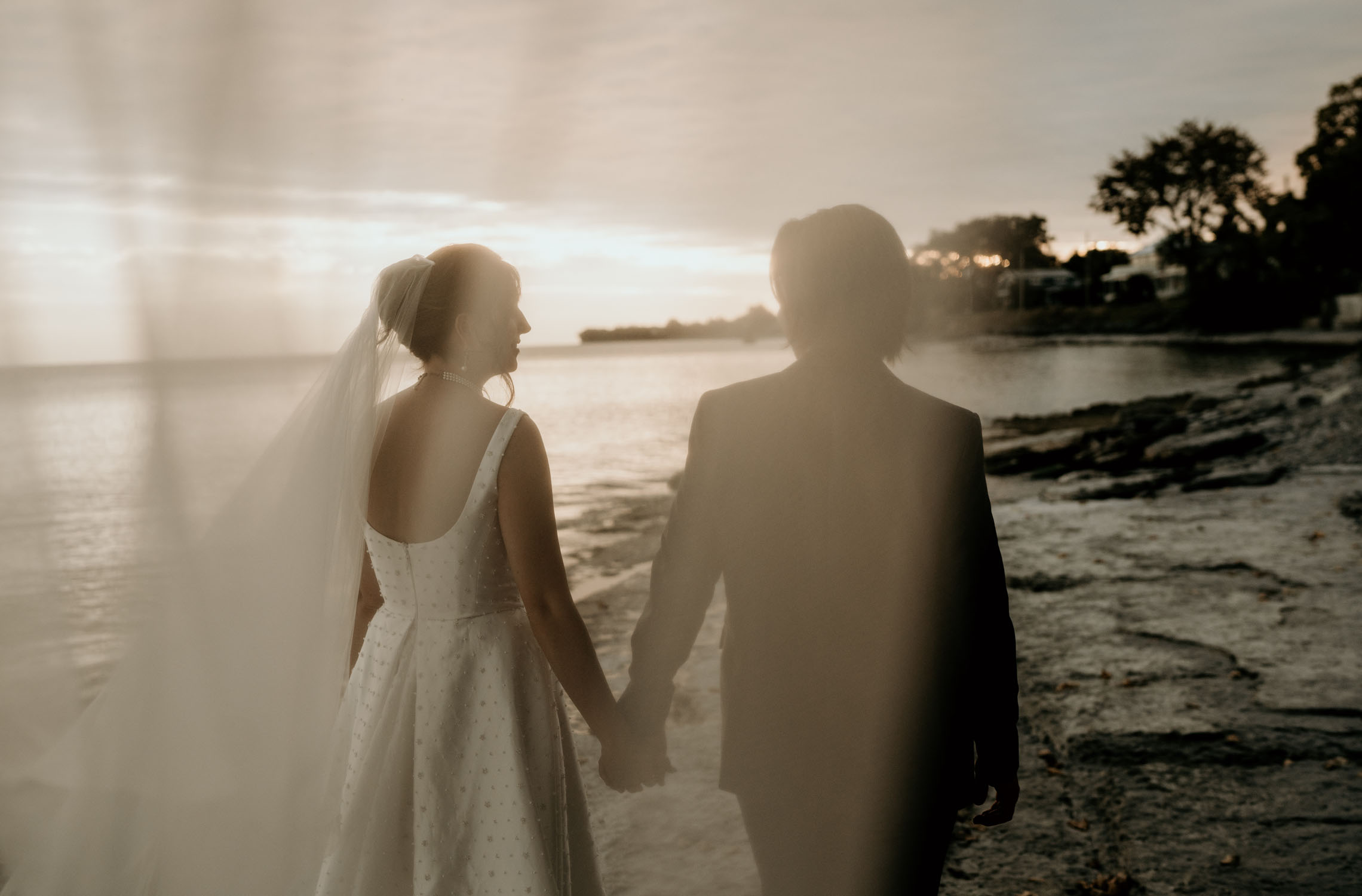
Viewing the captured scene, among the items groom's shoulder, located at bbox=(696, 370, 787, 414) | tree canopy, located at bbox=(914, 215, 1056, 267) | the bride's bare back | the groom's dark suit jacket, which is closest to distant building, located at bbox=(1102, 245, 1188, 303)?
tree canopy, located at bbox=(914, 215, 1056, 267)

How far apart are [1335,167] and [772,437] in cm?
4804

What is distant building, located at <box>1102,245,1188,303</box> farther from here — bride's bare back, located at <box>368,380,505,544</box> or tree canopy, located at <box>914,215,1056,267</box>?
bride's bare back, located at <box>368,380,505,544</box>

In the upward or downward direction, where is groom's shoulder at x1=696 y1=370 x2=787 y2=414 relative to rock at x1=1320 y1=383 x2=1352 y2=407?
upward

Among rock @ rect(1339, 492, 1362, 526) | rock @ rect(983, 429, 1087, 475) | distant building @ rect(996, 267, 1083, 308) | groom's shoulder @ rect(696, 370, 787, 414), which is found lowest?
rock @ rect(983, 429, 1087, 475)

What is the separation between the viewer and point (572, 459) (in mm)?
21734

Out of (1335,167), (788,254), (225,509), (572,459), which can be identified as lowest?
(572,459)

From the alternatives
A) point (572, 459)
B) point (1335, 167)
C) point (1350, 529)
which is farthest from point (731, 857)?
point (1335, 167)

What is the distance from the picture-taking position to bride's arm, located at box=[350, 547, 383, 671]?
2.40 metres

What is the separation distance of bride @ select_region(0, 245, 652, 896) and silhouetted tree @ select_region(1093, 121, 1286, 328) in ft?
193

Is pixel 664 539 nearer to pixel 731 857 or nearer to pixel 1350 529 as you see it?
pixel 731 857

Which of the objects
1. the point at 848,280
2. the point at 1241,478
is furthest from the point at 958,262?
the point at 848,280

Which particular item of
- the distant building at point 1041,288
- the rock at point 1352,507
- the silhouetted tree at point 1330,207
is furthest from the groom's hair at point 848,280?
the distant building at point 1041,288

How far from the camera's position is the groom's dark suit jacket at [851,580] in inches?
75.4

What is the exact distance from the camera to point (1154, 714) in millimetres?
4027
